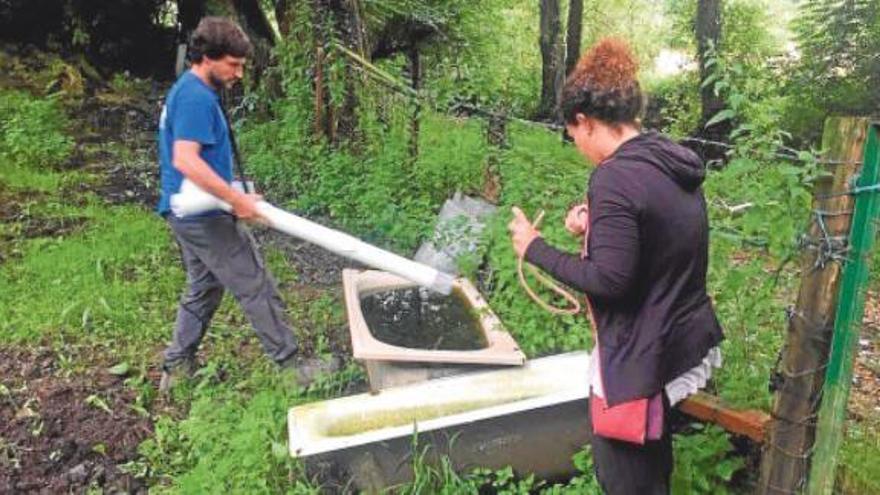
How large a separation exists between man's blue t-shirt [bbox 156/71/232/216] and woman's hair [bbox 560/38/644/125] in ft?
5.90

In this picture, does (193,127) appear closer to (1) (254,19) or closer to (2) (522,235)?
(2) (522,235)

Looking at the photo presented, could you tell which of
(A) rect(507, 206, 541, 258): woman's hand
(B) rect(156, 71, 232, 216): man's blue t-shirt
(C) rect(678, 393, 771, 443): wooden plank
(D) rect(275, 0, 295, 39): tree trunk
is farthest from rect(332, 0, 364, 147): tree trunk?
(A) rect(507, 206, 541, 258): woman's hand

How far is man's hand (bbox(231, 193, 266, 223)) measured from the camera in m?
3.26

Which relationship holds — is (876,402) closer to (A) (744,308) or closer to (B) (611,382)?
(A) (744,308)

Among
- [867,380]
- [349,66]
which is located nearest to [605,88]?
[867,380]

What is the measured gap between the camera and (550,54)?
14227mm

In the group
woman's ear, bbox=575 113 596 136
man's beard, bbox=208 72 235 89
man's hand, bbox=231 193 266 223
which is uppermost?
woman's ear, bbox=575 113 596 136

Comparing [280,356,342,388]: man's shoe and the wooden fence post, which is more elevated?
the wooden fence post

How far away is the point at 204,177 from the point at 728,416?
228 cm

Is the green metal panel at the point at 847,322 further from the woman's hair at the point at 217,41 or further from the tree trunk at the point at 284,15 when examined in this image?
the tree trunk at the point at 284,15

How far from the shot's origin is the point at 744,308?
301 cm

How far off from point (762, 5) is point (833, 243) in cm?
1760

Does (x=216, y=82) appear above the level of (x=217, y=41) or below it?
below

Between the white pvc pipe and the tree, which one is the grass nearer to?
the white pvc pipe
